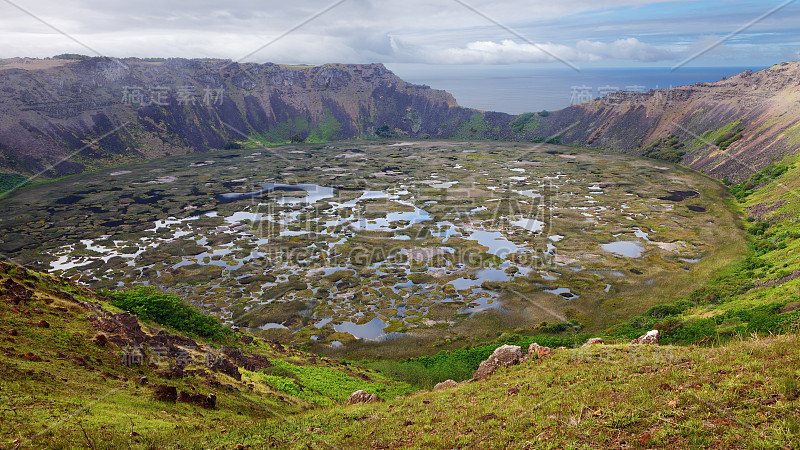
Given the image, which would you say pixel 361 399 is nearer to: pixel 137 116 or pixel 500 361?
pixel 500 361

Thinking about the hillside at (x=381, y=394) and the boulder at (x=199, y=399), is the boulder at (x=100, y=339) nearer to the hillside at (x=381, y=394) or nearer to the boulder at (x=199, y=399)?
the hillside at (x=381, y=394)

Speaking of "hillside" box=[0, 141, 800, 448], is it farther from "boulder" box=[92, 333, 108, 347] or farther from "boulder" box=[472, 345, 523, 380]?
"boulder" box=[472, 345, 523, 380]

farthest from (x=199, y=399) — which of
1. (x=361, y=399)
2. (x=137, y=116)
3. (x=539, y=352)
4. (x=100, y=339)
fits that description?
(x=137, y=116)

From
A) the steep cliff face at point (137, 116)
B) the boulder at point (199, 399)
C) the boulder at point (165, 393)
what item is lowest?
the boulder at point (199, 399)

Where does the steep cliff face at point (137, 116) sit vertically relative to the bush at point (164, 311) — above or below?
above

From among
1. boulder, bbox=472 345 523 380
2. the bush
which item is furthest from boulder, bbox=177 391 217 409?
boulder, bbox=472 345 523 380

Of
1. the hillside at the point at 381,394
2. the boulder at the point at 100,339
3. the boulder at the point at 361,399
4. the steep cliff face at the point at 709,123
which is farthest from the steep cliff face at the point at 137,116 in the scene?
the boulder at the point at 361,399
